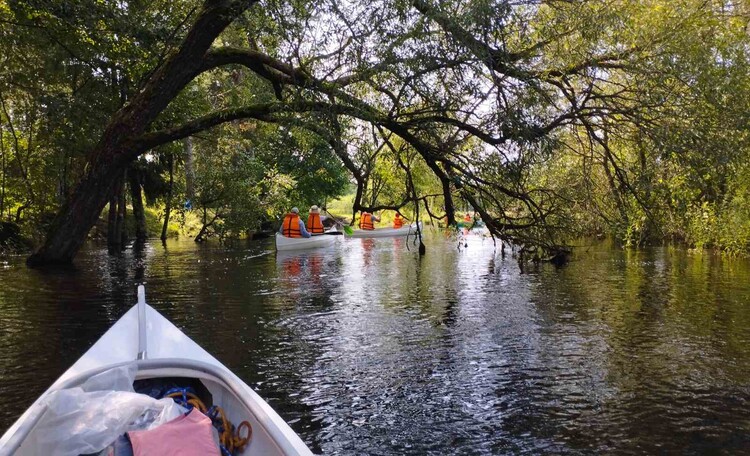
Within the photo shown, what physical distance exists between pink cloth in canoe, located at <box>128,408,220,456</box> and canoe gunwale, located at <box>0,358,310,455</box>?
335 mm

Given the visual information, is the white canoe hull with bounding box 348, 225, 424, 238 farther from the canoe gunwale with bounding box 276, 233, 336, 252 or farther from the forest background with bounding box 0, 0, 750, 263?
the forest background with bounding box 0, 0, 750, 263

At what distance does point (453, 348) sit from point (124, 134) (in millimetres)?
9563

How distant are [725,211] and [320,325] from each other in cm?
1761

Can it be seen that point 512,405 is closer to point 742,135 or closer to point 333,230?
point 742,135

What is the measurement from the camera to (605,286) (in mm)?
15023

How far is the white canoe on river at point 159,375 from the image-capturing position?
362cm

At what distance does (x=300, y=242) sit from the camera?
84.7ft

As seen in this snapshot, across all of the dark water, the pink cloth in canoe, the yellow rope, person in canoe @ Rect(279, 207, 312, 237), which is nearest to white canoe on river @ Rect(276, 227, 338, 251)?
person in canoe @ Rect(279, 207, 312, 237)

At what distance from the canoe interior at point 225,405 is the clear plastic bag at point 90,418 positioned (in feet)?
0.22

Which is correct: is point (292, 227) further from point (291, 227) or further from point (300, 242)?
point (300, 242)

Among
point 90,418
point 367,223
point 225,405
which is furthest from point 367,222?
point 90,418

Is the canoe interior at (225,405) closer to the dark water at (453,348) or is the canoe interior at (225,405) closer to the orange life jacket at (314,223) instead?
the dark water at (453,348)

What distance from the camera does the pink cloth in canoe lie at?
12.1 ft

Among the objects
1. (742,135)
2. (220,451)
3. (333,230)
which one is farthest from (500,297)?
(333,230)
